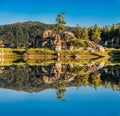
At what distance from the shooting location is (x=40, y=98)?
16625 mm

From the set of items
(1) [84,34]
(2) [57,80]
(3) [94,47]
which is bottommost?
(2) [57,80]

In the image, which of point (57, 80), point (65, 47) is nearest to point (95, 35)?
point (65, 47)

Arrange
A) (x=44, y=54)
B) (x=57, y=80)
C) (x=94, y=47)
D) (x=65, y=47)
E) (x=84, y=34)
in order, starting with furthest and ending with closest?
(x=84, y=34) → (x=94, y=47) → (x=65, y=47) → (x=44, y=54) → (x=57, y=80)

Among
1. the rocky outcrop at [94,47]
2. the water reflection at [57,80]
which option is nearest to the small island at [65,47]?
the rocky outcrop at [94,47]

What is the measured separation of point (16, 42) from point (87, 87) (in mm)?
175831

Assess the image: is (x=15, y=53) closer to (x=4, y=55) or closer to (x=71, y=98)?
(x=4, y=55)

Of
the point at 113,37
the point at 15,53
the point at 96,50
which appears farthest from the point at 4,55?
the point at 113,37

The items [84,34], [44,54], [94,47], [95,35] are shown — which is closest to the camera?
[44,54]

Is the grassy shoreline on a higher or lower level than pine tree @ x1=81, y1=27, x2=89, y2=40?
lower

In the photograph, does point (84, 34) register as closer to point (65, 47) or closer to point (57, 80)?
point (65, 47)

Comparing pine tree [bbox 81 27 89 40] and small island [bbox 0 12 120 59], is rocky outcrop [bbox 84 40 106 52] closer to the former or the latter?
small island [bbox 0 12 120 59]

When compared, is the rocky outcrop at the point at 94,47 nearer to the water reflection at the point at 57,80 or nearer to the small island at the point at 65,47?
the small island at the point at 65,47

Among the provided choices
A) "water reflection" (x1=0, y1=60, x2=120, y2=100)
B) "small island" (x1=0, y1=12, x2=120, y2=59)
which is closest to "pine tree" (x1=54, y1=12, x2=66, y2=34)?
"small island" (x1=0, y1=12, x2=120, y2=59)

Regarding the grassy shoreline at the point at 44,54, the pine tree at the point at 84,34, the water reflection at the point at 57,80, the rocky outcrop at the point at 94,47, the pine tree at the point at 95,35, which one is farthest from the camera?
the pine tree at the point at 95,35
